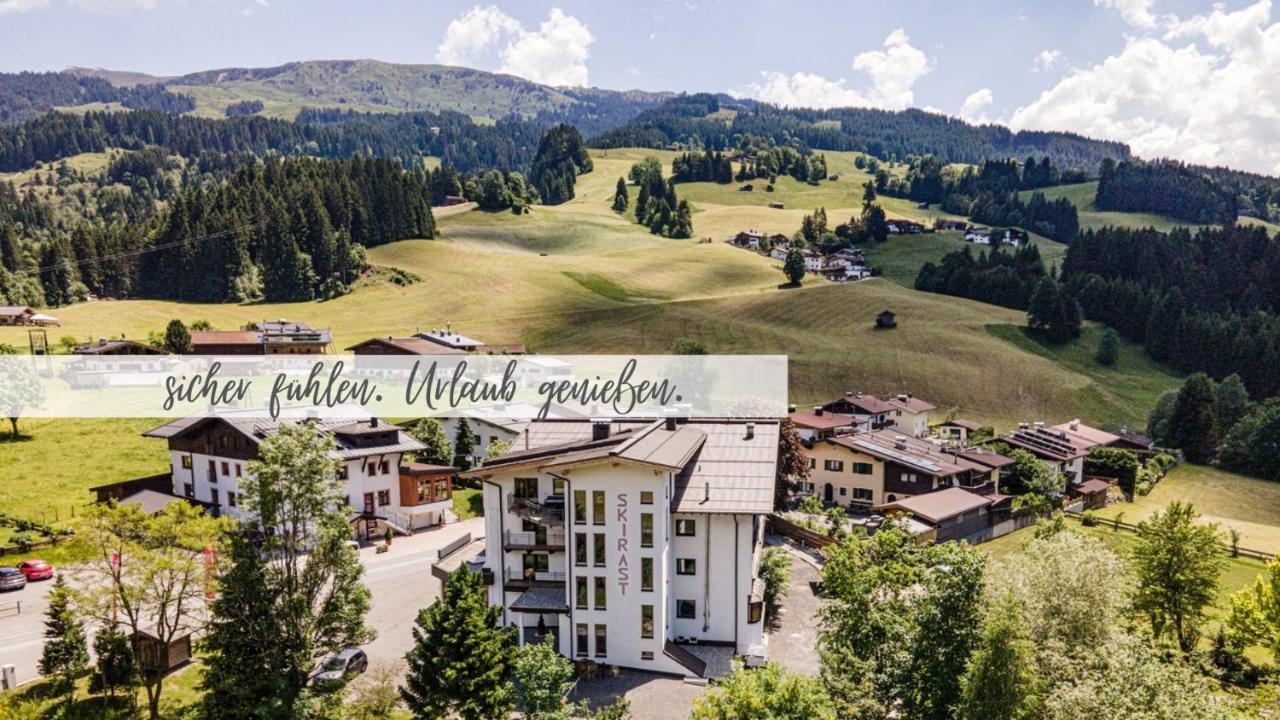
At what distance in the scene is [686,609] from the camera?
127ft

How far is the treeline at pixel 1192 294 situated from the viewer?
417ft

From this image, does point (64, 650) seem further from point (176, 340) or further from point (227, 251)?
point (227, 251)

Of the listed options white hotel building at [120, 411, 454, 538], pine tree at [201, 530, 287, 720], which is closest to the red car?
white hotel building at [120, 411, 454, 538]

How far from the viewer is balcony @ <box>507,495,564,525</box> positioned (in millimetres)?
37219

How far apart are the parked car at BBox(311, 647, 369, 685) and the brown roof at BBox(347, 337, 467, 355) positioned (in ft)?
220

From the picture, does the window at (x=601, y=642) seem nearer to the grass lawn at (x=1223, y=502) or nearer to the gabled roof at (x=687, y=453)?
the gabled roof at (x=687, y=453)

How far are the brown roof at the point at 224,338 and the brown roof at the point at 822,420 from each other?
70197 millimetres

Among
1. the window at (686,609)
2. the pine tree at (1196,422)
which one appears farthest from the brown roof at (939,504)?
the pine tree at (1196,422)


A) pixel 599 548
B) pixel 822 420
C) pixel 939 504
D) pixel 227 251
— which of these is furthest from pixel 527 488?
pixel 227 251

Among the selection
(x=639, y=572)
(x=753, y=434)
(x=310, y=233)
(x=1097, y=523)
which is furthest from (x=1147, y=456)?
(x=310, y=233)

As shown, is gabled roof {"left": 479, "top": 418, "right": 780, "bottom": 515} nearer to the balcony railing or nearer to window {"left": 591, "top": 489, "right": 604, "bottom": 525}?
window {"left": 591, "top": 489, "right": 604, "bottom": 525}

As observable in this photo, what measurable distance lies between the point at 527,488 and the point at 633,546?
601 cm

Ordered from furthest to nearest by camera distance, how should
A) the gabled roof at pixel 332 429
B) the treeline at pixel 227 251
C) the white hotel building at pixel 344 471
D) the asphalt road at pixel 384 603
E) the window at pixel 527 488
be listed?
1. the treeline at pixel 227 251
2. the white hotel building at pixel 344 471
3. the gabled roof at pixel 332 429
4. the window at pixel 527 488
5. the asphalt road at pixel 384 603

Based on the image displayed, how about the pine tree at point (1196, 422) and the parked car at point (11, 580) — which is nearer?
the parked car at point (11, 580)
